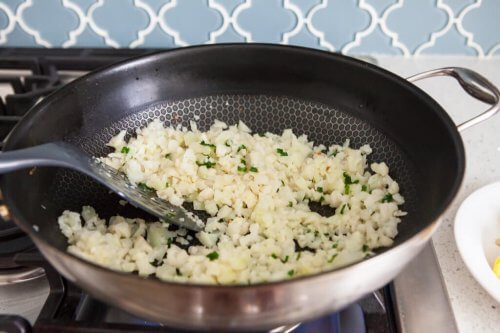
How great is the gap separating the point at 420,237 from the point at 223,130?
0.49 metres

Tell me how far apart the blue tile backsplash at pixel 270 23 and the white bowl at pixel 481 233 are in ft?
1.50

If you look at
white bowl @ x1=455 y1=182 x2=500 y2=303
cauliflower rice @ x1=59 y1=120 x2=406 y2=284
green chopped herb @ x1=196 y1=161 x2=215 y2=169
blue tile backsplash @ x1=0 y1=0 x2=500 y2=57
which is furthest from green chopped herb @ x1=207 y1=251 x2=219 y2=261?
blue tile backsplash @ x1=0 y1=0 x2=500 y2=57

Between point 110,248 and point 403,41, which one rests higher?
A: point 403,41

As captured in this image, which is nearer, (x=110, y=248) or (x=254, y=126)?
(x=110, y=248)

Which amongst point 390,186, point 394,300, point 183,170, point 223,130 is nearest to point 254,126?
point 223,130

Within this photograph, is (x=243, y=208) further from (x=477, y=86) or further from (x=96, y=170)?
(x=477, y=86)

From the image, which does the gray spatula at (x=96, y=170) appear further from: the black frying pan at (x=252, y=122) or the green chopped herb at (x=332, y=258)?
the green chopped herb at (x=332, y=258)

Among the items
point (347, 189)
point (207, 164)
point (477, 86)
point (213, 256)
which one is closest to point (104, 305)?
point (213, 256)

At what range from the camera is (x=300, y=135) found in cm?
99

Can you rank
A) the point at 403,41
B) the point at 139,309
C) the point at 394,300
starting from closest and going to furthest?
the point at 139,309, the point at 394,300, the point at 403,41

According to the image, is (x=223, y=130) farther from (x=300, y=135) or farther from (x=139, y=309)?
(x=139, y=309)

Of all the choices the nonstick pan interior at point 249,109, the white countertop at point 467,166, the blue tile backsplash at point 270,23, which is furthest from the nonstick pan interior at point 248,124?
the blue tile backsplash at point 270,23

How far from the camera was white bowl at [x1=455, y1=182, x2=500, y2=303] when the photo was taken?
71 cm

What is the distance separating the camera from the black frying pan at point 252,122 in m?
0.58
